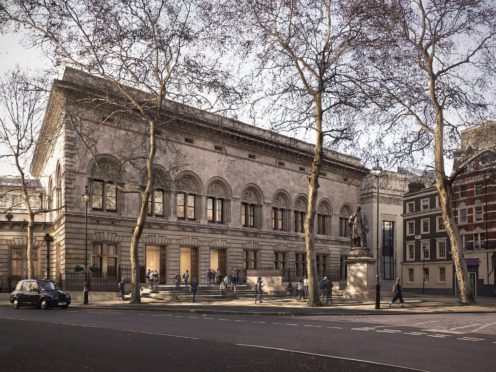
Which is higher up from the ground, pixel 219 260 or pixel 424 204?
pixel 424 204

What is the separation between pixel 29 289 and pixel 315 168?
15437mm

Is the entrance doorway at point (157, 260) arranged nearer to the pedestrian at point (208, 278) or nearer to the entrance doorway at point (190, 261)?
the entrance doorway at point (190, 261)

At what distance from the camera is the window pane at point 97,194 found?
42844 mm

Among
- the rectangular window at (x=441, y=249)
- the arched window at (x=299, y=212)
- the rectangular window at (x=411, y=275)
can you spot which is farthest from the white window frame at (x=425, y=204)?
the arched window at (x=299, y=212)

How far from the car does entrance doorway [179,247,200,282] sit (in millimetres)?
19890

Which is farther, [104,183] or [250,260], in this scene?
[250,260]

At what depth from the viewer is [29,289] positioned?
29828mm

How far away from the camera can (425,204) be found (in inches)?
2628

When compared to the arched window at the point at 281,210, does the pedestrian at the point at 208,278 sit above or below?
below

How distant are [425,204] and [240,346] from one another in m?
56.8

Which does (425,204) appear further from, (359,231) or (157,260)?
(157,260)

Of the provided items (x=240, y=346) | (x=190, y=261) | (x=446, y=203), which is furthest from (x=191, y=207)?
(x=240, y=346)

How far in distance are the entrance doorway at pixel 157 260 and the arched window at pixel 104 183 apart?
5088 mm

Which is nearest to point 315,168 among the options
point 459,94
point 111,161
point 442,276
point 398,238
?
point 459,94
